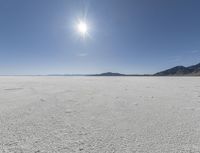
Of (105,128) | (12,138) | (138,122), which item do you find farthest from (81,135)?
(138,122)

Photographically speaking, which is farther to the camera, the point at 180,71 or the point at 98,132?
the point at 180,71

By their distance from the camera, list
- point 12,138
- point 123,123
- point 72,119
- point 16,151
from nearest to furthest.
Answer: point 16,151 → point 12,138 → point 123,123 → point 72,119

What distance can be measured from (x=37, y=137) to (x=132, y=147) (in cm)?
196

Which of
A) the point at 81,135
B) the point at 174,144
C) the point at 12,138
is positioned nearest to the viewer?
the point at 174,144

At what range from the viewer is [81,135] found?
3068mm

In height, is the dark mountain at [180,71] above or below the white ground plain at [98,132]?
above

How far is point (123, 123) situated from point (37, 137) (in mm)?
2141

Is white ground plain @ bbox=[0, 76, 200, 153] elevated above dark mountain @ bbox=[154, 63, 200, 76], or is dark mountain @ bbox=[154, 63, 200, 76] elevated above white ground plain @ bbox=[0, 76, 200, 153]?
dark mountain @ bbox=[154, 63, 200, 76]

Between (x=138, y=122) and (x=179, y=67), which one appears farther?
(x=179, y=67)

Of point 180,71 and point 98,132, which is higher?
point 180,71

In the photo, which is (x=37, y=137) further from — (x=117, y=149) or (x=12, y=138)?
(x=117, y=149)

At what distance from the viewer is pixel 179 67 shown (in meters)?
162

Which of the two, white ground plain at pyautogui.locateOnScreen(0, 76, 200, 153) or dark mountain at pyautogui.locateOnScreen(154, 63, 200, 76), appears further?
dark mountain at pyautogui.locateOnScreen(154, 63, 200, 76)

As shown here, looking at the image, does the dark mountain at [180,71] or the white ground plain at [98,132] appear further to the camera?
the dark mountain at [180,71]
